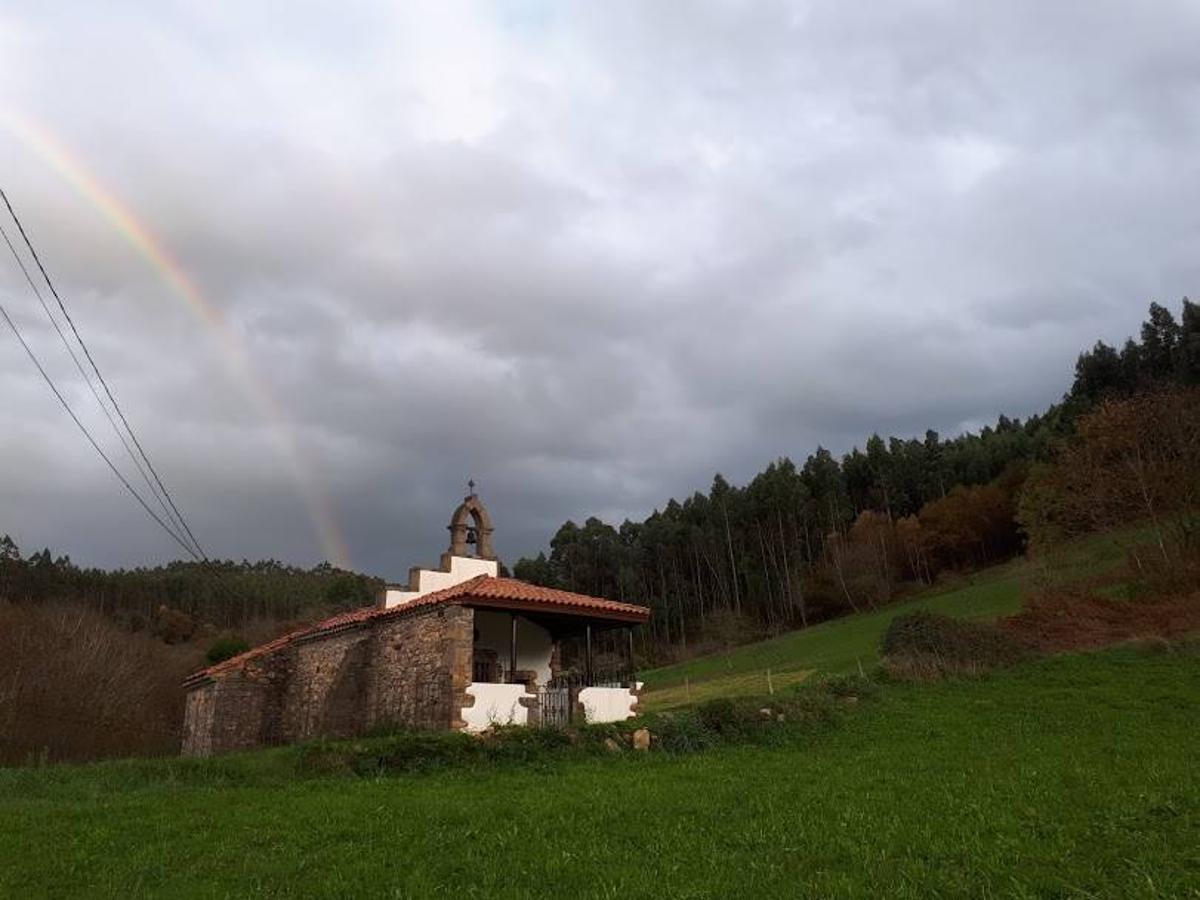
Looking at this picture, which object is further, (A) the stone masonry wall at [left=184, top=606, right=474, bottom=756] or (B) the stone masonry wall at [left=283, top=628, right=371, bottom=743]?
(B) the stone masonry wall at [left=283, top=628, right=371, bottom=743]

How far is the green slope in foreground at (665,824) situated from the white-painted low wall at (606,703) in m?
4.71

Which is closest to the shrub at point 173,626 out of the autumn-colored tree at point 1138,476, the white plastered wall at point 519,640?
the white plastered wall at point 519,640

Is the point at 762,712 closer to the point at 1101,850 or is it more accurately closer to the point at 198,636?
the point at 1101,850

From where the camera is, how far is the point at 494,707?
1895 centimetres

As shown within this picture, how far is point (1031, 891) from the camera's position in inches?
250

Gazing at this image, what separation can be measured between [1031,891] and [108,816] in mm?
10387

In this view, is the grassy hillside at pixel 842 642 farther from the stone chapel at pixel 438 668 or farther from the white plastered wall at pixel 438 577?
Result: the white plastered wall at pixel 438 577

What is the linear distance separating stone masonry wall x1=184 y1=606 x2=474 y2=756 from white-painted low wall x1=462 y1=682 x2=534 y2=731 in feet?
0.85

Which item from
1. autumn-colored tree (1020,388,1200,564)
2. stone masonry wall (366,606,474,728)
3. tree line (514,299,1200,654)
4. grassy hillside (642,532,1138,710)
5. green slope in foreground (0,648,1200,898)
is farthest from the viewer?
tree line (514,299,1200,654)

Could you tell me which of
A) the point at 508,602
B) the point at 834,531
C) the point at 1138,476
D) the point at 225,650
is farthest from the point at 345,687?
the point at 834,531

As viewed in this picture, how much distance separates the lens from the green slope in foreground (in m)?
7.03

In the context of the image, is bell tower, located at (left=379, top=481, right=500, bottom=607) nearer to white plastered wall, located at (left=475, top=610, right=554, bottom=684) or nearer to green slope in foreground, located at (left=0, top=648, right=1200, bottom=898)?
white plastered wall, located at (left=475, top=610, right=554, bottom=684)

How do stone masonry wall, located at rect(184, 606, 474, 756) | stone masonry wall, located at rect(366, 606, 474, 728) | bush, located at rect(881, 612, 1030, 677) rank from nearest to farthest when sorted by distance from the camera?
stone masonry wall, located at rect(366, 606, 474, 728) → stone masonry wall, located at rect(184, 606, 474, 756) → bush, located at rect(881, 612, 1030, 677)

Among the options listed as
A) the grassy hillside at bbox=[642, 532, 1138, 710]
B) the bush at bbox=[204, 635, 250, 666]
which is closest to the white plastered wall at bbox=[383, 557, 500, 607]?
the grassy hillside at bbox=[642, 532, 1138, 710]
